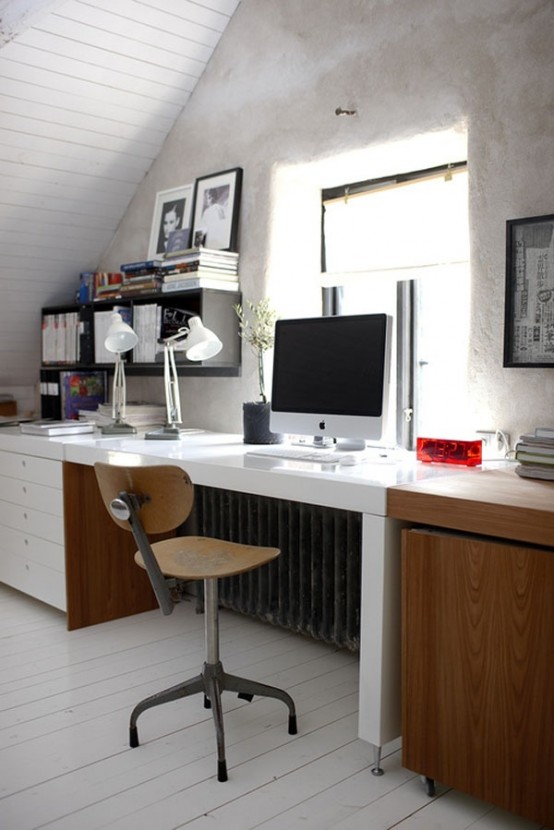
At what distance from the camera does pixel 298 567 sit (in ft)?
9.78

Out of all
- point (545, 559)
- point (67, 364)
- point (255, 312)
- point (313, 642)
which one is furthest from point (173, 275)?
point (545, 559)

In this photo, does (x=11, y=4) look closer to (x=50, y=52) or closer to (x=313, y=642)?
(x=50, y=52)

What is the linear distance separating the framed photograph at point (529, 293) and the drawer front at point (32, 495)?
6.04ft

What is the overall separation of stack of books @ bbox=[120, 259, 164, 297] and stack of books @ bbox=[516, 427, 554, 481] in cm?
193

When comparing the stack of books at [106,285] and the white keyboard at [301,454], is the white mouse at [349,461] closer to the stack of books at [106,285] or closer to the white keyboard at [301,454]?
the white keyboard at [301,454]

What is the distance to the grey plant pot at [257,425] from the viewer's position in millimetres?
3014

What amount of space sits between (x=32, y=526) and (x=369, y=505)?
187 cm

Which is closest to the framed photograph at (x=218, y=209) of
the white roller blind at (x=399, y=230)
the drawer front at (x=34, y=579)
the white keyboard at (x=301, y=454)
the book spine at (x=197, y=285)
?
the book spine at (x=197, y=285)

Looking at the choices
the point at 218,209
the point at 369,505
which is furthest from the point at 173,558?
the point at 218,209

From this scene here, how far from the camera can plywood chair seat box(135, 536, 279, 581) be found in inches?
82.4

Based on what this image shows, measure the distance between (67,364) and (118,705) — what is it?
6.88 feet

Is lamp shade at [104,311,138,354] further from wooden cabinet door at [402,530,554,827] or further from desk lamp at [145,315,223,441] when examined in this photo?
wooden cabinet door at [402,530,554,827]

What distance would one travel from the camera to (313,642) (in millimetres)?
2957

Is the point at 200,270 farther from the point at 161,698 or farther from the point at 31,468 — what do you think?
the point at 161,698
